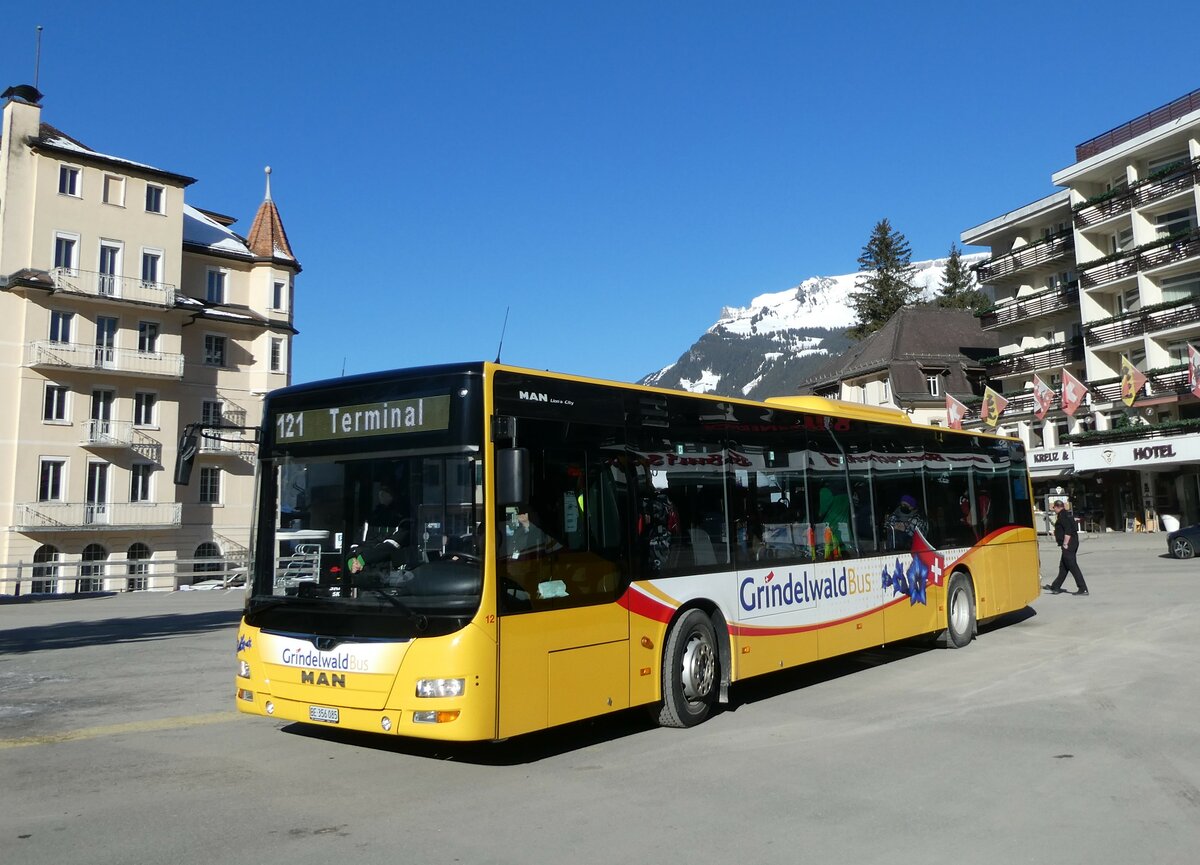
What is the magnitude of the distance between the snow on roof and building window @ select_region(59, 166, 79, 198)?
5.97 meters

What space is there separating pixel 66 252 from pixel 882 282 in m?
68.2

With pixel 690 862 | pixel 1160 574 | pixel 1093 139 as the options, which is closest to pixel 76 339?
pixel 1160 574

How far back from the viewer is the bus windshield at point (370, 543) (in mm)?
6887

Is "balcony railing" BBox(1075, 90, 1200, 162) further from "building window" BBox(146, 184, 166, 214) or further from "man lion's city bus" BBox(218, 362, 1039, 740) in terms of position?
"man lion's city bus" BBox(218, 362, 1039, 740)

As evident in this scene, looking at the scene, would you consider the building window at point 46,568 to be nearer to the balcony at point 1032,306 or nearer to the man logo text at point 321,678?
the man logo text at point 321,678

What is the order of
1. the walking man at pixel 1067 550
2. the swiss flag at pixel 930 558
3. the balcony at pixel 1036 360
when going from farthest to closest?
the balcony at pixel 1036 360 < the walking man at pixel 1067 550 < the swiss flag at pixel 930 558

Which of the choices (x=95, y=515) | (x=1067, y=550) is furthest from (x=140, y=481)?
(x=1067, y=550)

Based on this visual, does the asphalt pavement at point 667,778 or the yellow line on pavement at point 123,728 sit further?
the yellow line on pavement at point 123,728

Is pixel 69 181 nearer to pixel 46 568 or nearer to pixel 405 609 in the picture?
pixel 46 568

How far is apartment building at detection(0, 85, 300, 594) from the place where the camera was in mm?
42312

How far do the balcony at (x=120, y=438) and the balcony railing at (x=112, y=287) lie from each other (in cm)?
549

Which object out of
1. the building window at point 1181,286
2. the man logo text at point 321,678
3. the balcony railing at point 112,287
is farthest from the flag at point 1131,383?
the man logo text at point 321,678

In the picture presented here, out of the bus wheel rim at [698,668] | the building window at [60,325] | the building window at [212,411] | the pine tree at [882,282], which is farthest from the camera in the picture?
the pine tree at [882,282]

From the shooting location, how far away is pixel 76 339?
4403cm
